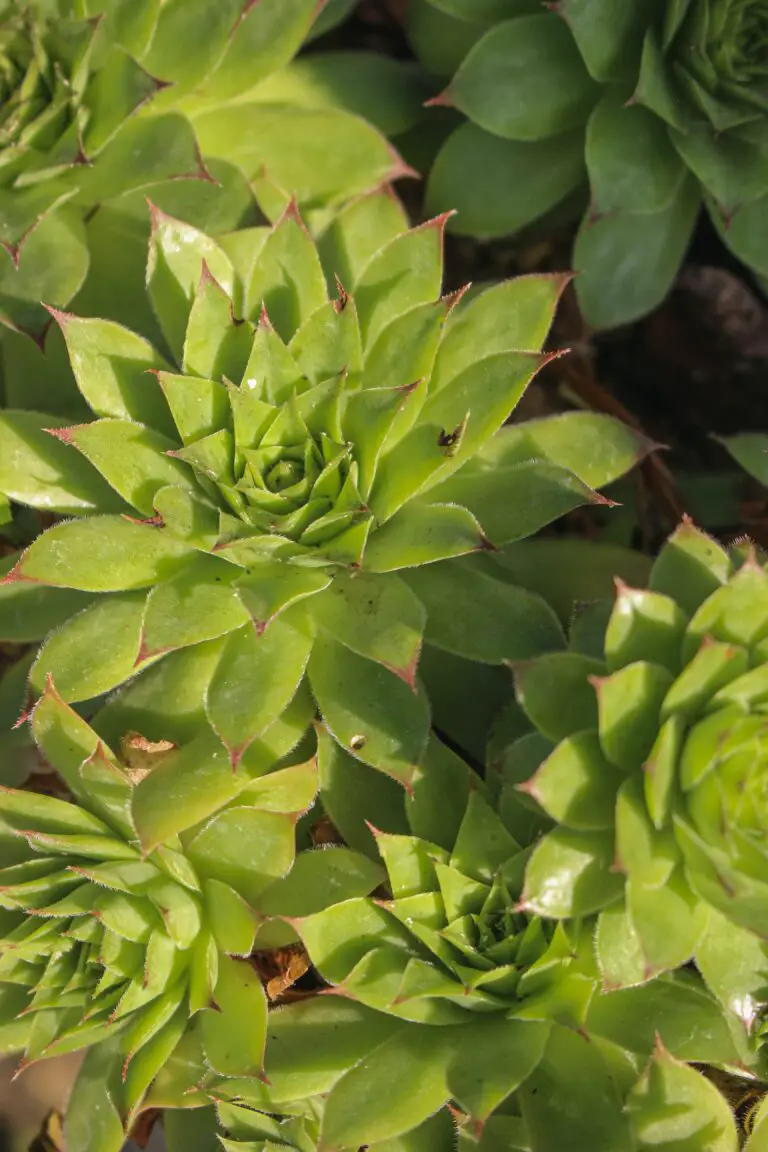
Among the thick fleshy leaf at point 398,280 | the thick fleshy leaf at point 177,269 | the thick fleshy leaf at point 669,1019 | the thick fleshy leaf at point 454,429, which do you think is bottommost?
the thick fleshy leaf at point 669,1019

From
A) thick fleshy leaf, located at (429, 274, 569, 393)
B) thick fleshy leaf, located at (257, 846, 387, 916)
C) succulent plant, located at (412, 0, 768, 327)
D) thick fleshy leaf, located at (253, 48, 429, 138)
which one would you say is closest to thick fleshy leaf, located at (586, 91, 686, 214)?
succulent plant, located at (412, 0, 768, 327)

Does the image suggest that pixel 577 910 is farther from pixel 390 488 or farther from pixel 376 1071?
pixel 390 488

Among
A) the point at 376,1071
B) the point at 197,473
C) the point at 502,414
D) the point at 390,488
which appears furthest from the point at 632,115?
the point at 376,1071

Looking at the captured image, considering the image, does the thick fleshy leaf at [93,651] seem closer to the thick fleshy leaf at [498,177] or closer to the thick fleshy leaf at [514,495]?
the thick fleshy leaf at [514,495]

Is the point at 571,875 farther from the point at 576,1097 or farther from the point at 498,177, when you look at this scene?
the point at 498,177

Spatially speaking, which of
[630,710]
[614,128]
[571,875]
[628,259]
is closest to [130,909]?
[571,875]

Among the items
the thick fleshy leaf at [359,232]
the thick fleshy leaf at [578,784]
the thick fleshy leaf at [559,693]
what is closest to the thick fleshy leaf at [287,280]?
the thick fleshy leaf at [359,232]

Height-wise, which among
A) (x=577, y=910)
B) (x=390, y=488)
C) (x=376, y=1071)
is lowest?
(x=376, y=1071)

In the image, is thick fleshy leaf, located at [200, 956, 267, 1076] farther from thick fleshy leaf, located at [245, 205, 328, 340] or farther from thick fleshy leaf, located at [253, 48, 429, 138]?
thick fleshy leaf, located at [253, 48, 429, 138]
